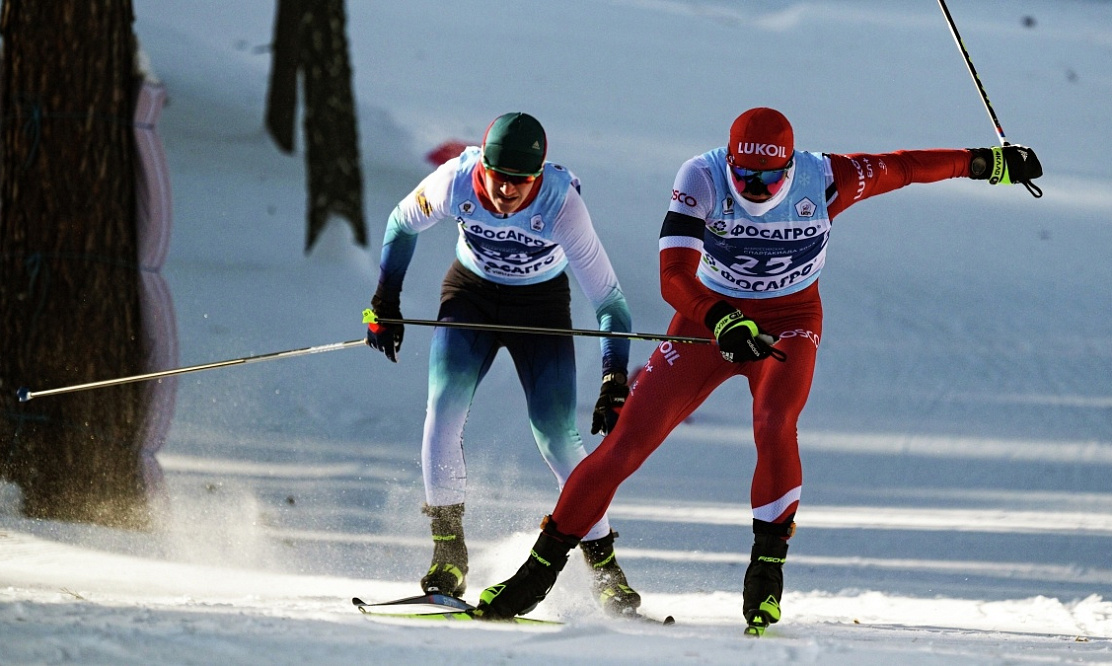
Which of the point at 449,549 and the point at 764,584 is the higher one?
the point at 764,584

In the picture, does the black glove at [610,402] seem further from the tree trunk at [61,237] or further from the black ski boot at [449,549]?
the tree trunk at [61,237]

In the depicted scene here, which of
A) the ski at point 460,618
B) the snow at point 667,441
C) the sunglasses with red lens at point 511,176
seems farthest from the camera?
the sunglasses with red lens at point 511,176

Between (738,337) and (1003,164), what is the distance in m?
1.37

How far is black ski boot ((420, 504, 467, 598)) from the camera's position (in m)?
5.19

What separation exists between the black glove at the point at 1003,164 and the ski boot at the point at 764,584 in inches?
63.0

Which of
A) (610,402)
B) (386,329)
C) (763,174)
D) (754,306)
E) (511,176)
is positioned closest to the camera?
(763,174)

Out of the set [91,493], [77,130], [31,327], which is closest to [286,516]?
[91,493]

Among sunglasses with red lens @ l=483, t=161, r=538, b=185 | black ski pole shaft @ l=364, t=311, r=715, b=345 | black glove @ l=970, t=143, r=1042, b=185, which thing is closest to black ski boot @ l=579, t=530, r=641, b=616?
black ski pole shaft @ l=364, t=311, r=715, b=345

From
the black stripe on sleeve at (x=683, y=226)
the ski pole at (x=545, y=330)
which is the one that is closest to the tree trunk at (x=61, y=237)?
the ski pole at (x=545, y=330)

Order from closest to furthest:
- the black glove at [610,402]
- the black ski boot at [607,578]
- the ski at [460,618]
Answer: the ski at [460,618], the black glove at [610,402], the black ski boot at [607,578]

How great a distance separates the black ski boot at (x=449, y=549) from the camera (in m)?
5.19

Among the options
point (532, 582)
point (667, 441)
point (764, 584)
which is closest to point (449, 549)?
point (532, 582)

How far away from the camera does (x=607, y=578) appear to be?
17.5 ft

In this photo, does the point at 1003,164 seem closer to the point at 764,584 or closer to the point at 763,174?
the point at 763,174
